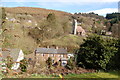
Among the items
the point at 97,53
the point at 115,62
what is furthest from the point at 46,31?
the point at 115,62

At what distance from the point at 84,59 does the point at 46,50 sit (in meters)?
4.39

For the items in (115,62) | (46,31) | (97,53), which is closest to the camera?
(97,53)

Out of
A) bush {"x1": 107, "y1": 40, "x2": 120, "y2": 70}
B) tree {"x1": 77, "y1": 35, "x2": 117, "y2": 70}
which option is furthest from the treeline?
bush {"x1": 107, "y1": 40, "x2": 120, "y2": 70}

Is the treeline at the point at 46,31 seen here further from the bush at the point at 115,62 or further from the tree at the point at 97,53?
the bush at the point at 115,62

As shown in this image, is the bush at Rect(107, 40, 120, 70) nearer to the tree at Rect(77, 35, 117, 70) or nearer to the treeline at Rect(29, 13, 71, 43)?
the tree at Rect(77, 35, 117, 70)

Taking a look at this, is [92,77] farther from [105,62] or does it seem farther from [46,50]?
[46,50]

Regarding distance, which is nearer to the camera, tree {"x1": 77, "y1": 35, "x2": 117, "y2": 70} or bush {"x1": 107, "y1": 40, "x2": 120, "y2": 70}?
tree {"x1": 77, "y1": 35, "x2": 117, "y2": 70}

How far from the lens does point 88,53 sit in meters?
8.31

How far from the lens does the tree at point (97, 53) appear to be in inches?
322

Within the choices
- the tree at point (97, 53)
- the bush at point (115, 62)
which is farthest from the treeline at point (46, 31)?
the bush at point (115, 62)

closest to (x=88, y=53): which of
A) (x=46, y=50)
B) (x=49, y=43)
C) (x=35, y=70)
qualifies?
(x=35, y=70)

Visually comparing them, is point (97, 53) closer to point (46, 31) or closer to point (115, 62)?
point (115, 62)

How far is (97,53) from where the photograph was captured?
8.38 m

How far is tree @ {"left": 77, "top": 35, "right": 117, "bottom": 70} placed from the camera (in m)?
8.17
